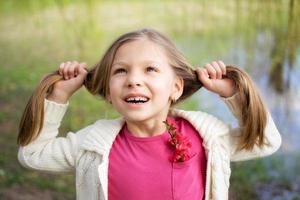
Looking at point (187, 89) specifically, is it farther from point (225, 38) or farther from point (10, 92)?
point (10, 92)

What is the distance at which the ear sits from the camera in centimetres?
178

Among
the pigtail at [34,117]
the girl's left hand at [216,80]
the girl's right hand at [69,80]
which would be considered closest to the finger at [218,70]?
the girl's left hand at [216,80]

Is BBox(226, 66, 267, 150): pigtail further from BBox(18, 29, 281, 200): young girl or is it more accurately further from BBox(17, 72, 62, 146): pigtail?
BBox(17, 72, 62, 146): pigtail

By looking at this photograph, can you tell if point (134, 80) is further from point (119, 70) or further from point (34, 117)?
point (34, 117)

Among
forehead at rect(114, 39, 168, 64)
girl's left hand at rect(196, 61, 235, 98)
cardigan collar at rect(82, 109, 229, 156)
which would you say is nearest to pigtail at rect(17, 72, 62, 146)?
cardigan collar at rect(82, 109, 229, 156)

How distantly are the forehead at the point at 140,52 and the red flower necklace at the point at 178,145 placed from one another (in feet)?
0.69

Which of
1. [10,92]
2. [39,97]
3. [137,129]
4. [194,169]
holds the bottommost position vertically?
[10,92]

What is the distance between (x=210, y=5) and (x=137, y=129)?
160 centimetres

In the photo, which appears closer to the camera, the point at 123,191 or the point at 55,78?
the point at 123,191

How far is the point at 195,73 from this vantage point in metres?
1.82

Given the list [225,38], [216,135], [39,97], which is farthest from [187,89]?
[225,38]

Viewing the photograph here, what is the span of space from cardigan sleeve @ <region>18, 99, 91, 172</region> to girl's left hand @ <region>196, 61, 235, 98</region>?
0.41 meters

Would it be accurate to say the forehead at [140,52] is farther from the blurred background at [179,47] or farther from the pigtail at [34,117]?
the blurred background at [179,47]

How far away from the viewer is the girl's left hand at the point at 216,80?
1782mm
